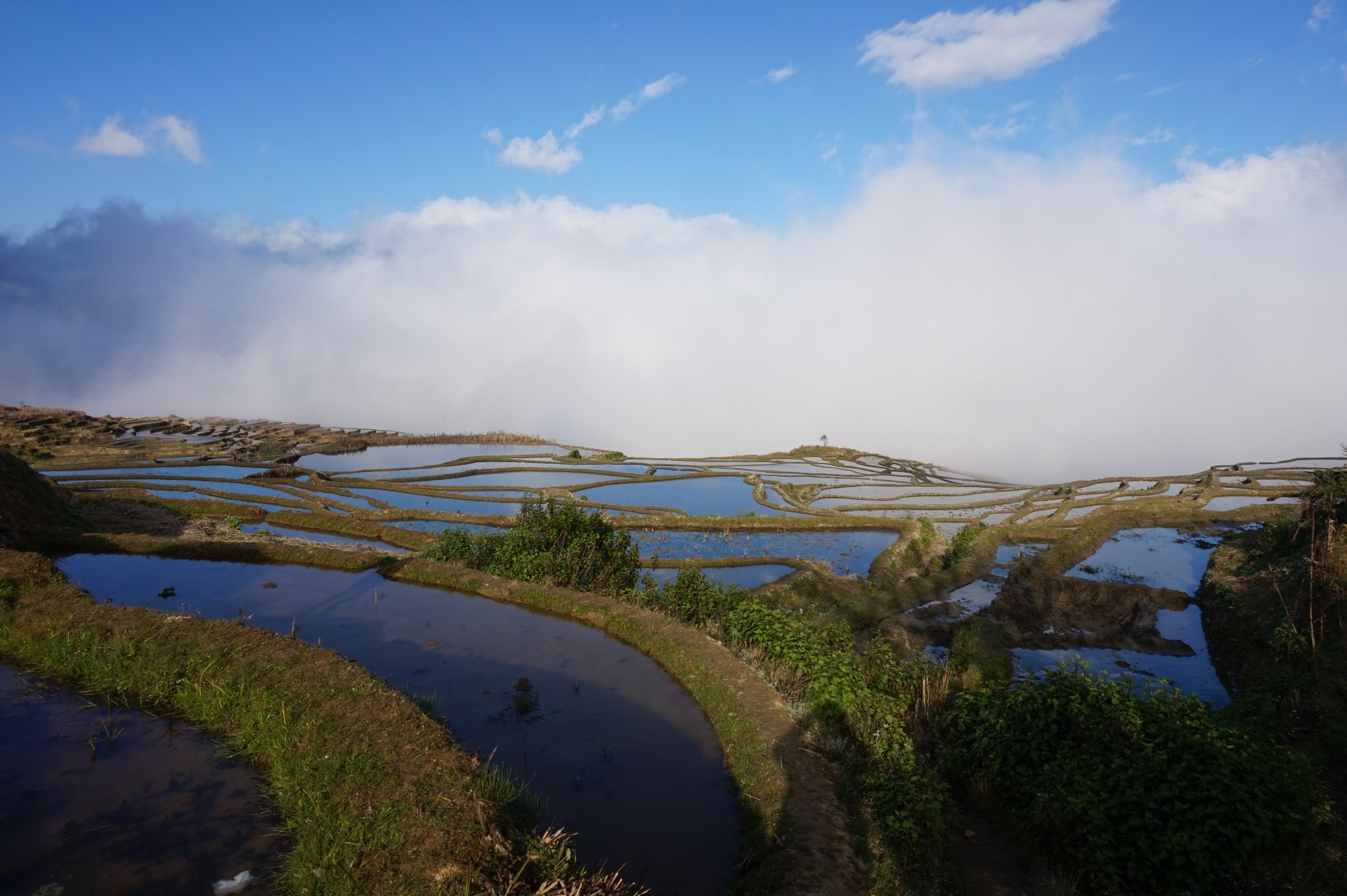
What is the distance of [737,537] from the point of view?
98.0 feet

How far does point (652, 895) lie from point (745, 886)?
1124 millimetres

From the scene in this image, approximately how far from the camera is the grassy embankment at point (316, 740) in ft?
20.9

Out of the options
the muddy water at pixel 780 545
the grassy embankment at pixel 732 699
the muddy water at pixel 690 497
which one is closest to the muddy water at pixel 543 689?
the grassy embankment at pixel 732 699

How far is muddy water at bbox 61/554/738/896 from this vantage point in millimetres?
8484

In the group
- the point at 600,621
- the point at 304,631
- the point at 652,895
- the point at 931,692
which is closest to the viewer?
the point at 652,895

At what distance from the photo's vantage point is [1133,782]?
8211 millimetres

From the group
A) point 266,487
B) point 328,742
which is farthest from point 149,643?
point 266,487

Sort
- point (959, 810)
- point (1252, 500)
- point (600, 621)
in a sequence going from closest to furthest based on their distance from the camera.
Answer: point (959, 810) → point (600, 621) → point (1252, 500)

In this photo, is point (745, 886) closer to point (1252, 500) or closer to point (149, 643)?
point (149, 643)

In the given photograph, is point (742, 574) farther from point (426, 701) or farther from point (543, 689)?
point (426, 701)

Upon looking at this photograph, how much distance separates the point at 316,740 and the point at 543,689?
457 centimetres

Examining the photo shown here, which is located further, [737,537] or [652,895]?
[737,537]

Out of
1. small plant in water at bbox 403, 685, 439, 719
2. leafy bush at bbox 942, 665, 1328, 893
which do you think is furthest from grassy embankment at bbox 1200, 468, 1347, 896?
small plant in water at bbox 403, 685, 439, 719

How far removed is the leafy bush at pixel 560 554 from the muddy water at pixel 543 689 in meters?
1.74
